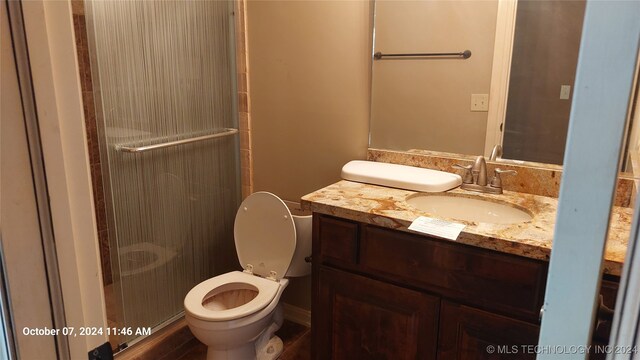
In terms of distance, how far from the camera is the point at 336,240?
163 cm

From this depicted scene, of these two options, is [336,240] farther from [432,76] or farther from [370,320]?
[432,76]

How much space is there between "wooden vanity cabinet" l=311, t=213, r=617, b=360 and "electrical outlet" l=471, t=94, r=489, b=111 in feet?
2.33

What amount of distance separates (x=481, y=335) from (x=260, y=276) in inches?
43.4

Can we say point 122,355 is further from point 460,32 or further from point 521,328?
point 460,32

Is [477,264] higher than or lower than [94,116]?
lower

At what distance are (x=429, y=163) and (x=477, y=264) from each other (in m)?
0.68

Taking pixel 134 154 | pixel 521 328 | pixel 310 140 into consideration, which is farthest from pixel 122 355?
pixel 521 328

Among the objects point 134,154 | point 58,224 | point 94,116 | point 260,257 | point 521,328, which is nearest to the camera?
point 58,224

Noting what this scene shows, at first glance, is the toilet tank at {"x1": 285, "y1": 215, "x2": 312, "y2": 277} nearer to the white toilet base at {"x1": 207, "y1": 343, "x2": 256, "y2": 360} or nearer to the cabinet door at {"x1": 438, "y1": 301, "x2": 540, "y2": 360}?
the white toilet base at {"x1": 207, "y1": 343, "x2": 256, "y2": 360}

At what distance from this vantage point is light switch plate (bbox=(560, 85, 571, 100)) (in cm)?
165

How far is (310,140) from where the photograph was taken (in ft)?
7.23

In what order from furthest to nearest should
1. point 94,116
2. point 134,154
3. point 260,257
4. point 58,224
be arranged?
point 260,257
point 134,154
point 94,116
point 58,224

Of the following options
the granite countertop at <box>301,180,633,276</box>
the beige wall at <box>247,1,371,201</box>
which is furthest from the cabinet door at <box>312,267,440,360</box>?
the beige wall at <box>247,1,371,201</box>

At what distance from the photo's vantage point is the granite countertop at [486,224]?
4.04 ft
